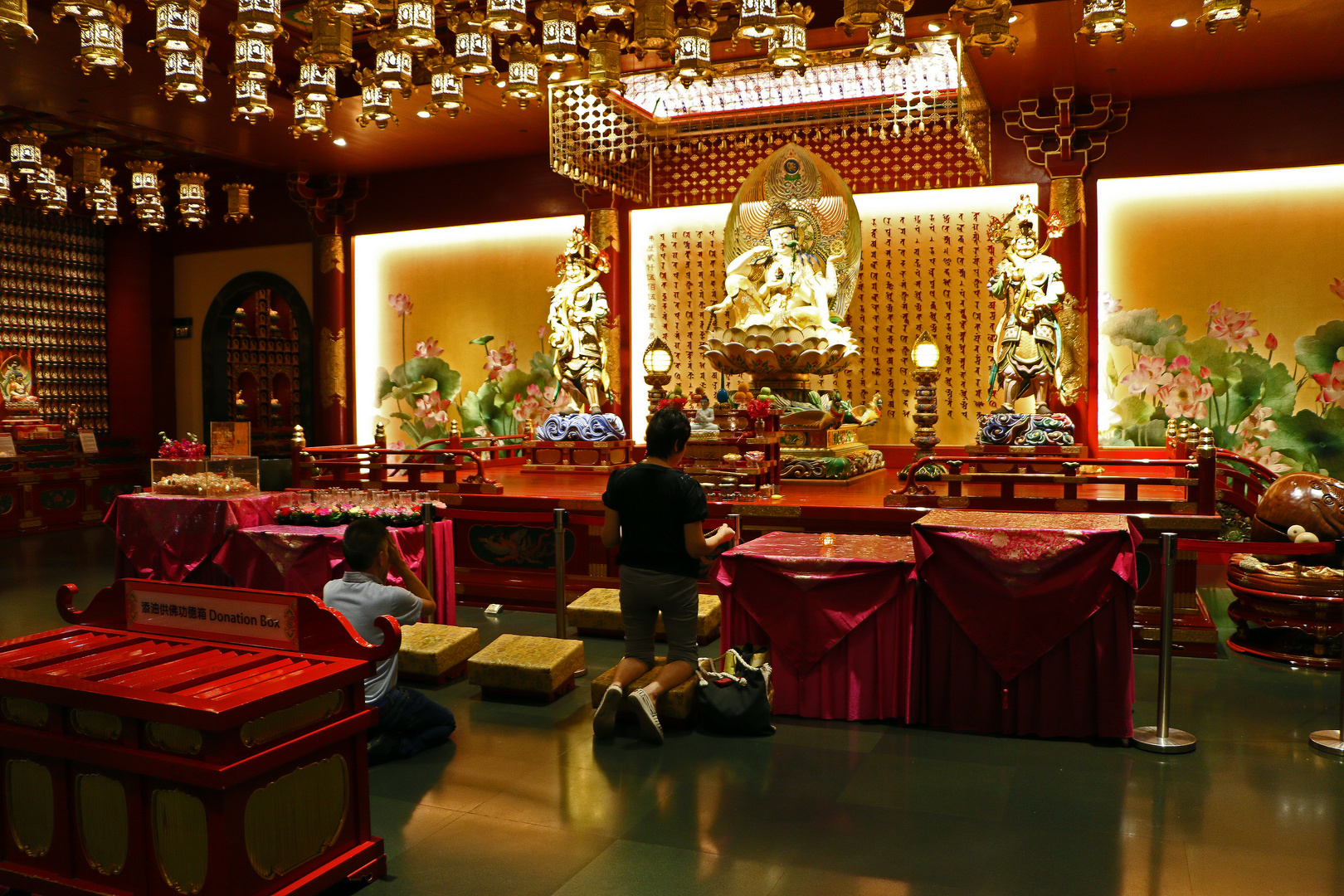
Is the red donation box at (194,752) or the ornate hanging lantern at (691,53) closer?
the red donation box at (194,752)

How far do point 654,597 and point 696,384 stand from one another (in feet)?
18.6

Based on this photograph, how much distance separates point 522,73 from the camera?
448 cm

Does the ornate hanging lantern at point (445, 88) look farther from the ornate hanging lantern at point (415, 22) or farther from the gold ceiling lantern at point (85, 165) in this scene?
the gold ceiling lantern at point (85, 165)

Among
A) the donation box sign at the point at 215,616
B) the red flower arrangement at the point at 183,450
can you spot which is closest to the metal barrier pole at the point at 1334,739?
the donation box sign at the point at 215,616

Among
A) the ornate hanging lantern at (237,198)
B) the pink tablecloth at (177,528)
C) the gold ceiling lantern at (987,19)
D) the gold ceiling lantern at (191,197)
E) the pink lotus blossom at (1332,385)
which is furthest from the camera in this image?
the ornate hanging lantern at (237,198)

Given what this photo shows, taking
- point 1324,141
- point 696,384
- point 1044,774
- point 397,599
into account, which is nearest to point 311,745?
point 397,599

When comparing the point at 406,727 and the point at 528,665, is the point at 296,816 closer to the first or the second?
the point at 406,727

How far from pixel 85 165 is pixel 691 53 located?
18.4 feet

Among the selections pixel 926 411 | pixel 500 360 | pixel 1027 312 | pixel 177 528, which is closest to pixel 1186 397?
pixel 1027 312

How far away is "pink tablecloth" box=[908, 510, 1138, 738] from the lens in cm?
357

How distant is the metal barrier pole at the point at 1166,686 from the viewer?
3588mm

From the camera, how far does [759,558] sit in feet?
12.7

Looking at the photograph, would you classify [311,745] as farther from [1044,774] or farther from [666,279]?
[666,279]

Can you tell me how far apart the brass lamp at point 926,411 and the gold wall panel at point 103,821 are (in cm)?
391
